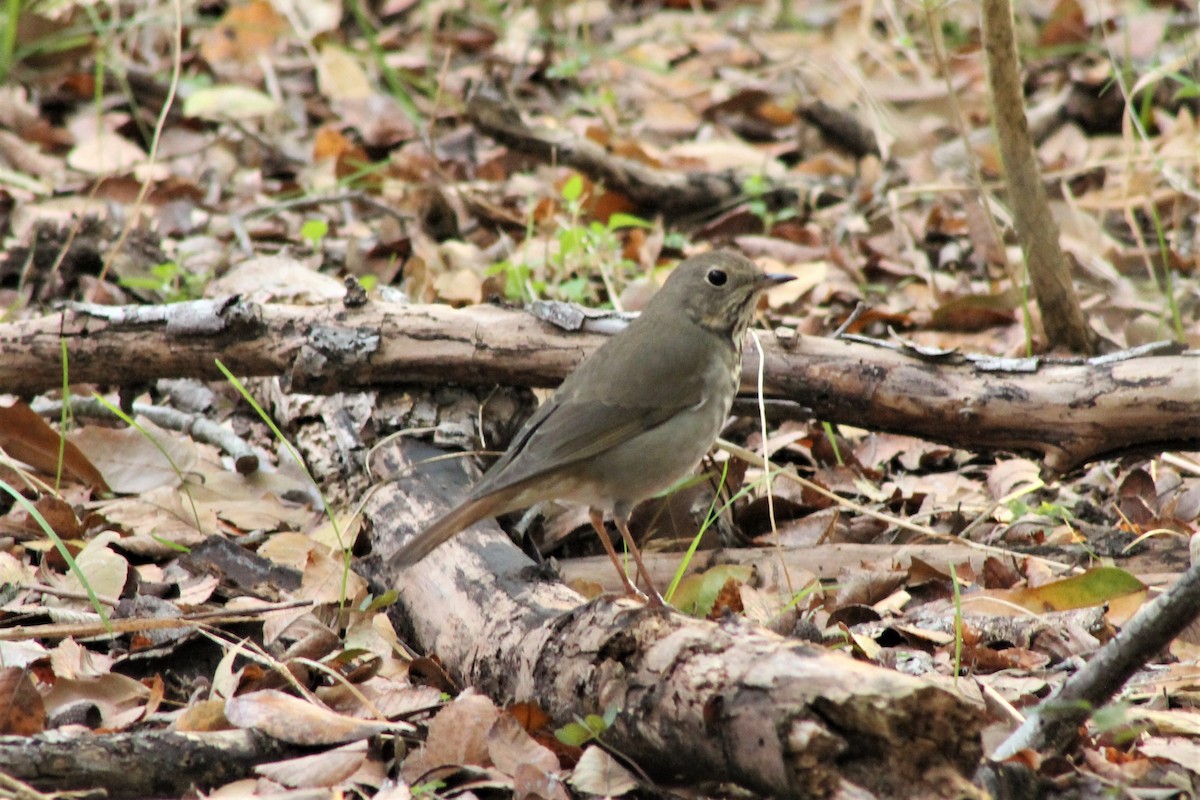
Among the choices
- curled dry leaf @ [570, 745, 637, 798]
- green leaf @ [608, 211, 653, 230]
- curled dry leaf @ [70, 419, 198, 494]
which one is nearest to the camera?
curled dry leaf @ [570, 745, 637, 798]

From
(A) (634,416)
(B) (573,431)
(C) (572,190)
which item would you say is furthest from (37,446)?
(C) (572,190)

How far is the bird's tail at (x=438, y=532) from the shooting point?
387cm

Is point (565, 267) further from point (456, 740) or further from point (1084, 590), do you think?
point (456, 740)

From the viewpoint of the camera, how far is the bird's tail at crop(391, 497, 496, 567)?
12.7ft

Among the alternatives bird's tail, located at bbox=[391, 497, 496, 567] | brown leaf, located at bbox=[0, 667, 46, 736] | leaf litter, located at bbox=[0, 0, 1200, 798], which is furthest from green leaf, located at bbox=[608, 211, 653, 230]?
brown leaf, located at bbox=[0, 667, 46, 736]

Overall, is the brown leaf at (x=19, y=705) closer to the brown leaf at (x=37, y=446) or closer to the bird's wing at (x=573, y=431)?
the bird's wing at (x=573, y=431)

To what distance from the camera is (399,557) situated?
3.86 meters

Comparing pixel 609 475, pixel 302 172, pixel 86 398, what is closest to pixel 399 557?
pixel 609 475

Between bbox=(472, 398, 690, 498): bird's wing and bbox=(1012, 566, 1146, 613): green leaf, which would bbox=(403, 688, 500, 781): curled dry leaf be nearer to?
bbox=(472, 398, 690, 498): bird's wing

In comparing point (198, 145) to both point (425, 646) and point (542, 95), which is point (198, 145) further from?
point (425, 646)

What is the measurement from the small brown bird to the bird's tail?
0.12 m

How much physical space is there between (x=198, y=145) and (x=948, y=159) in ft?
15.7

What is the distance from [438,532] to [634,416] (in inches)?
34.3

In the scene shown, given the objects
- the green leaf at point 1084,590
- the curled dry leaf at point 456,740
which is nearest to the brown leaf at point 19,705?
the curled dry leaf at point 456,740
